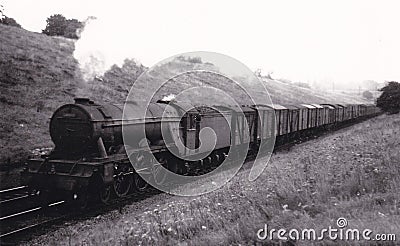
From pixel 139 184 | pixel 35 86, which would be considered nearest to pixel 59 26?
pixel 35 86

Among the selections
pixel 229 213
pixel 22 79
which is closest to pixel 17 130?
pixel 22 79

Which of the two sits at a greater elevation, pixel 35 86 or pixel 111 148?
pixel 35 86

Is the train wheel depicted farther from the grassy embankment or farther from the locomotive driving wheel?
the grassy embankment

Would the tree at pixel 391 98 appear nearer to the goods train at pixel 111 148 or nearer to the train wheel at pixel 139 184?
the goods train at pixel 111 148

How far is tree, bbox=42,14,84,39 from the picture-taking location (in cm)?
4200

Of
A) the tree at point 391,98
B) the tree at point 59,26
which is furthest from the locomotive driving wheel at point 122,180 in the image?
the tree at point 391,98

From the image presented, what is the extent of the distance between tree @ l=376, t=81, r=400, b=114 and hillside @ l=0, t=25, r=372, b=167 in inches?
1049

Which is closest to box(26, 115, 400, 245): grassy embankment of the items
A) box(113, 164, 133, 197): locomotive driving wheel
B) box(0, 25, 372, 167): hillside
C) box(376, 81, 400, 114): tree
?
box(113, 164, 133, 197): locomotive driving wheel

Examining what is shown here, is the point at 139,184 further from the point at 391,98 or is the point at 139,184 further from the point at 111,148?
the point at 391,98

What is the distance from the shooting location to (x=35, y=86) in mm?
22562

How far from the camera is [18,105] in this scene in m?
19.5

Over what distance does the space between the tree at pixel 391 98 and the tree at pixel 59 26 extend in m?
34.8

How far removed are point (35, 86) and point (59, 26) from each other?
24731 millimetres

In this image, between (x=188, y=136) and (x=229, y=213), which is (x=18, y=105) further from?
(x=229, y=213)
